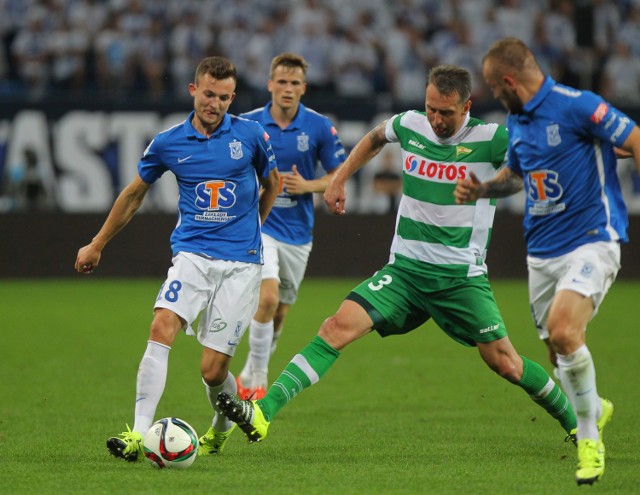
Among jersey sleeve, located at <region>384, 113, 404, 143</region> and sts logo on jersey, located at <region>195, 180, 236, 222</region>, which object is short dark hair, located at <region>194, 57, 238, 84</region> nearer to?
sts logo on jersey, located at <region>195, 180, 236, 222</region>

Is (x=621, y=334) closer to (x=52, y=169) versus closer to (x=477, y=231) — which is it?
(x=477, y=231)

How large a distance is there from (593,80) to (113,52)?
8005 millimetres

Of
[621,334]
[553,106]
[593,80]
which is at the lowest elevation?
[621,334]

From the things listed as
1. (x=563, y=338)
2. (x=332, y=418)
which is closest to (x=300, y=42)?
(x=332, y=418)

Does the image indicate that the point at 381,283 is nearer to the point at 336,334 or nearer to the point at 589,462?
the point at 336,334

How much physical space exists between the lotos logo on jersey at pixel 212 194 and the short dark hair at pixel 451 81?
1384 millimetres

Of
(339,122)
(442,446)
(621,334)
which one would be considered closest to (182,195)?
(442,446)

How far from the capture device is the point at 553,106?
616 centimetres

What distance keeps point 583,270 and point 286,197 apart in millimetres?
3916

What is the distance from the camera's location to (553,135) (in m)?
6.15

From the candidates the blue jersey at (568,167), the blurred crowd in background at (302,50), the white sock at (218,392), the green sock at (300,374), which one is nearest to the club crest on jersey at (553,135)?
the blue jersey at (568,167)

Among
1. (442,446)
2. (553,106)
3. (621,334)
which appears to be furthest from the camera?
(621,334)

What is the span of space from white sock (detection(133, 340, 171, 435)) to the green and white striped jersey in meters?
1.59

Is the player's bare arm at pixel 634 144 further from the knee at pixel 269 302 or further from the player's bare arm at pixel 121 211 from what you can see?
the knee at pixel 269 302
